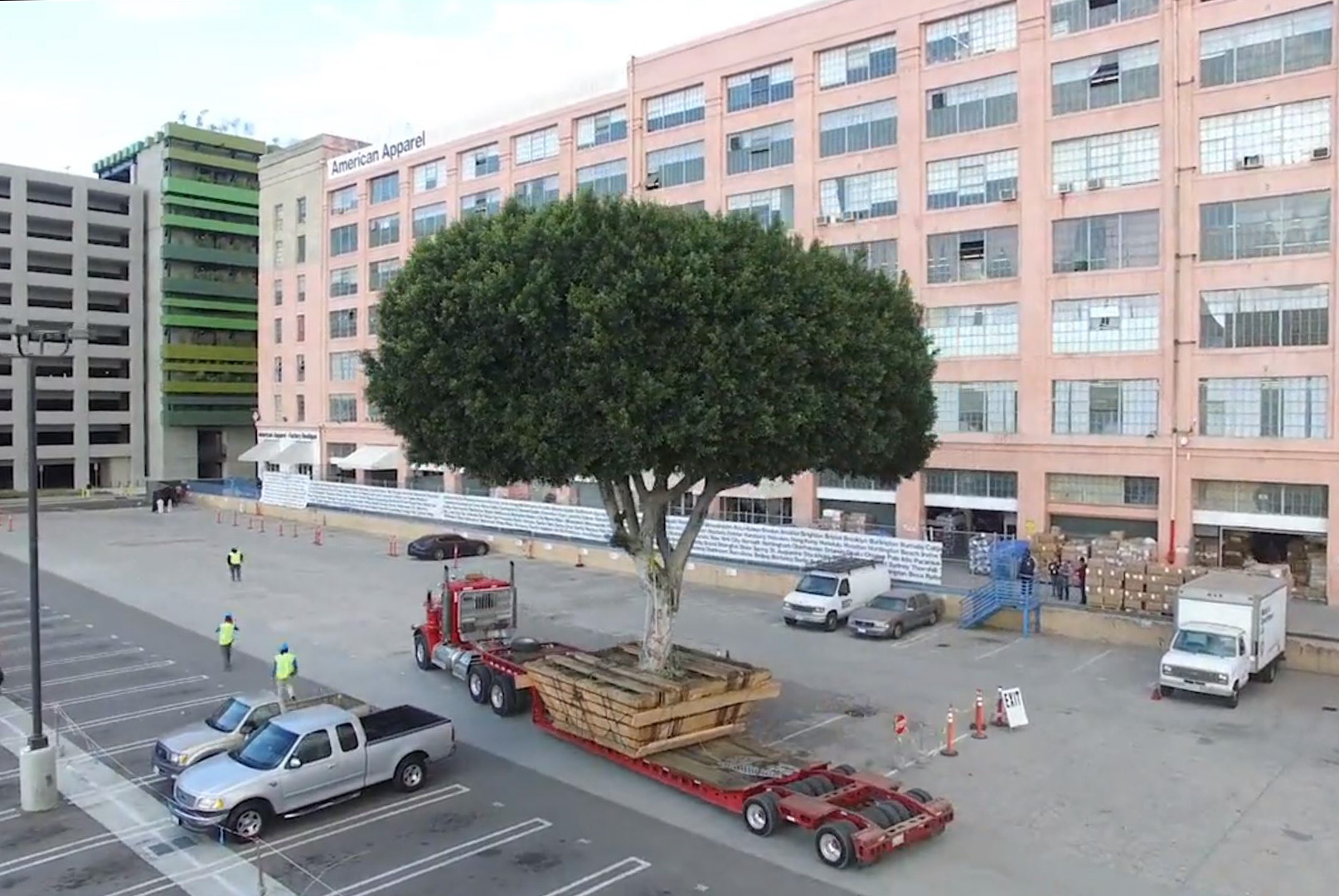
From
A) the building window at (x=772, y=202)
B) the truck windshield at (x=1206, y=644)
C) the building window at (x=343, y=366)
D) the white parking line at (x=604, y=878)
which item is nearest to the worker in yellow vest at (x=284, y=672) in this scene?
the white parking line at (x=604, y=878)

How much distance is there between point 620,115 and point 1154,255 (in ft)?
86.4

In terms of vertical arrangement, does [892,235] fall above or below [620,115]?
below

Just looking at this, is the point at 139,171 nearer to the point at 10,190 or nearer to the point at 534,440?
the point at 10,190

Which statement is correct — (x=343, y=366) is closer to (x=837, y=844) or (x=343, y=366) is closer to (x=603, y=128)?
(x=603, y=128)

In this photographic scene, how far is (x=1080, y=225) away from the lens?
1404 inches

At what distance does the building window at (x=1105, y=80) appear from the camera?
34344 mm

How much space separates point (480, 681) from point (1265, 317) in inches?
1029

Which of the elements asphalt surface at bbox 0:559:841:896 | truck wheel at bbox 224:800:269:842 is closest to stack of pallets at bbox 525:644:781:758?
asphalt surface at bbox 0:559:841:896

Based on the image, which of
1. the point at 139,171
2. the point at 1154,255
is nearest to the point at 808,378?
the point at 1154,255

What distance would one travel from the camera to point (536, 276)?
54.1 feet

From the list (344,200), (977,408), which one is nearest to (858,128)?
(977,408)

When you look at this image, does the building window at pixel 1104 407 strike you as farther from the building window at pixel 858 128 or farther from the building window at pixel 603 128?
the building window at pixel 603 128

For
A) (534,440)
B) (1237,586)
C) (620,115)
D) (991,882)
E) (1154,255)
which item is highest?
(620,115)

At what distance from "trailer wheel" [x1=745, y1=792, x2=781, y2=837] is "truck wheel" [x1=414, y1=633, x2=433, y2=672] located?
37.7 ft
